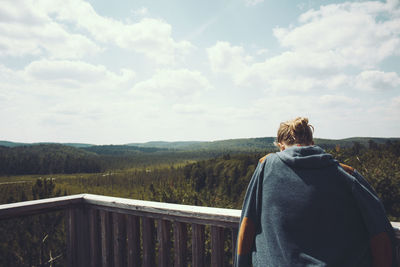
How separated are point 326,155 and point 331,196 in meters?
0.25

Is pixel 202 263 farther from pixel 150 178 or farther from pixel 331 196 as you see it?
pixel 150 178

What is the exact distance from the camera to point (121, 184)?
6706 cm

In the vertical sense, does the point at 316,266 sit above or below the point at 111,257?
above

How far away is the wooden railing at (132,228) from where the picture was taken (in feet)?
6.38

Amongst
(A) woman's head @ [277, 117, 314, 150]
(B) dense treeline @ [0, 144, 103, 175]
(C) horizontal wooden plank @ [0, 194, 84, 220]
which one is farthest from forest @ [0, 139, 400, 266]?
(A) woman's head @ [277, 117, 314, 150]

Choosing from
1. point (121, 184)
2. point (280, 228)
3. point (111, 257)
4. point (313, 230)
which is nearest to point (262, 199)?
point (280, 228)

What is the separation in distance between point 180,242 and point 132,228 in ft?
1.77

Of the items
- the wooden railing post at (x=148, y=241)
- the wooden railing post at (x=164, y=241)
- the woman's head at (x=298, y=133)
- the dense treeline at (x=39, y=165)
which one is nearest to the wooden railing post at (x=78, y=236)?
the wooden railing post at (x=148, y=241)

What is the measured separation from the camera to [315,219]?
1563 millimetres

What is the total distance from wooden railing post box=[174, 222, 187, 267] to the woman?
531mm

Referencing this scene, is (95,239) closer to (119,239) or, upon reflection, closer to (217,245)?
(119,239)

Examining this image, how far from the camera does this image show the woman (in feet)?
4.98

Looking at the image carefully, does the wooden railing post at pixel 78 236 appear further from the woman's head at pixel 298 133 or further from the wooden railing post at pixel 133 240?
the woman's head at pixel 298 133

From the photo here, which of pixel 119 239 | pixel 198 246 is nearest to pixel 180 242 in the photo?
pixel 198 246
